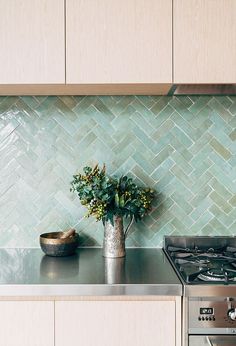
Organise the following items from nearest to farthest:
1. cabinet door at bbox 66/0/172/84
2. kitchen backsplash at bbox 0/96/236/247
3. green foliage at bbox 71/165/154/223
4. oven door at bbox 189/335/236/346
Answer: oven door at bbox 189/335/236/346 < cabinet door at bbox 66/0/172/84 < green foliage at bbox 71/165/154/223 < kitchen backsplash at bbox 0/96/236/247

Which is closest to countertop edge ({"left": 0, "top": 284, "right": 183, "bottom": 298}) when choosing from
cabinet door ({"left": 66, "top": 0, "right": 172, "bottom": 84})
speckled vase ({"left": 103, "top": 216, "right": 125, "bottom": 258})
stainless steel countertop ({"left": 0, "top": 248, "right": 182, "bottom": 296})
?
stainless steel countertop ({"left": 0, "top": 248, "right": 182, "bottom": 296})

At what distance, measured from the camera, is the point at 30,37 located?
166 cm

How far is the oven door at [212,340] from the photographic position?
139 centimetres

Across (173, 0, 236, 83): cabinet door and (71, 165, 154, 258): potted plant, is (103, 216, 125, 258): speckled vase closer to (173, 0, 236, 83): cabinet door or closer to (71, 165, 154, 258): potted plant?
(71, 165, 154, 258): potted plant

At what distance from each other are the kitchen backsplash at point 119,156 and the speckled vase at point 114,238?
22 centimetres

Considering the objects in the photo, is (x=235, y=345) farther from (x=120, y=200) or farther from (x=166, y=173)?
(x=166, y=173)

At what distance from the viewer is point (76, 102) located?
2.03 metres

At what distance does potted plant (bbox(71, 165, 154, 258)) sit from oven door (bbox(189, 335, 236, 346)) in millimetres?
531

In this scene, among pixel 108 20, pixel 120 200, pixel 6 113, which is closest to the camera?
pixel 108 20

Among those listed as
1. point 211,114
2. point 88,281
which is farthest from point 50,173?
point 211,114

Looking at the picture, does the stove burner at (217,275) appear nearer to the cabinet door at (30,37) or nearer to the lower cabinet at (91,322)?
the lower cabinet at (91,322)

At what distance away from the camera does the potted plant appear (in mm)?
1766

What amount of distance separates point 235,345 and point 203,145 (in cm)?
98

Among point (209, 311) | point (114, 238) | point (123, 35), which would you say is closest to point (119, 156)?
point (114, 238)
